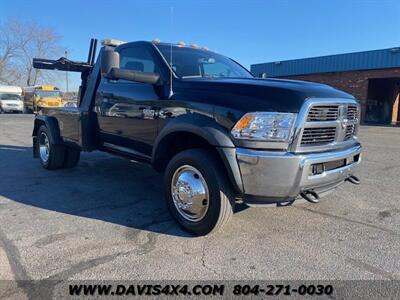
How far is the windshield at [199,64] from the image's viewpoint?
4.44m

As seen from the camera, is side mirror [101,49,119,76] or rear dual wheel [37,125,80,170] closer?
side mirror [101,49,119,76]

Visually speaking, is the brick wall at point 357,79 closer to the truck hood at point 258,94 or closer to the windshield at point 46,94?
the truck hood at point 258,94

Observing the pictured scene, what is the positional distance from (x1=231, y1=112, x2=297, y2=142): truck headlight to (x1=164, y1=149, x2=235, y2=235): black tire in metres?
0.43

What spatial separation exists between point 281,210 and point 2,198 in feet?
11.9

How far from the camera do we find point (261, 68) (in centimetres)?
2888

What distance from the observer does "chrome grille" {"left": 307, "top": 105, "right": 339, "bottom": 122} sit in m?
3.35

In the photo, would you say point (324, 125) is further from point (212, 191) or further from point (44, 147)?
point (44, 147)

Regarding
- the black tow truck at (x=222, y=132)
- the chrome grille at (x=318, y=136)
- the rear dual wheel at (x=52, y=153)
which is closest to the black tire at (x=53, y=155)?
the rear dual wheel at (x=52, y=153)

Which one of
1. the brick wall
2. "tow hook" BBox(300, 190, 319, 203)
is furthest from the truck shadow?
the brick wall

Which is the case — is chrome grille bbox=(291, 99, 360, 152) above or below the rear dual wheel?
above

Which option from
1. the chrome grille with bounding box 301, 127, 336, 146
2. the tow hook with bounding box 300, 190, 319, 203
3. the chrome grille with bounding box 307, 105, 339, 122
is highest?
the chrome grille with bounding box 307, 105, 339, 122

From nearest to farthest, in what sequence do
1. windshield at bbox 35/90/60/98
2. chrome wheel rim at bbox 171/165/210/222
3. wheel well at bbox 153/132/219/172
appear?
chrome wheel rim at bbox 171/165/210/222, wheel well at bbox 153/132/219/172, windshield at bbox 35/90/60/98

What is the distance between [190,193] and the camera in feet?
12.2

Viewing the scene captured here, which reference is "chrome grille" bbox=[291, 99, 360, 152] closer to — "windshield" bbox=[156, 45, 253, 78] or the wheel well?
the wheel well
